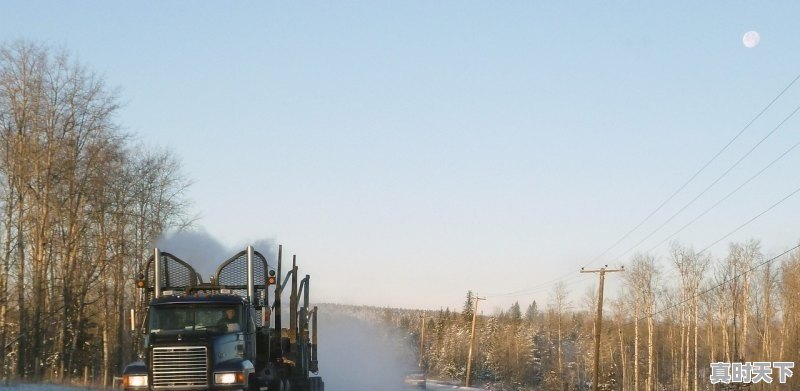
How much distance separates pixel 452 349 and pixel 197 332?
108m

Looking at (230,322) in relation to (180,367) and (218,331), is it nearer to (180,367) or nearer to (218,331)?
(218,331)

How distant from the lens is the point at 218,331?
739 inches

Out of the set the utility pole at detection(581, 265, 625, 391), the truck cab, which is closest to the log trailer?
the truck cab

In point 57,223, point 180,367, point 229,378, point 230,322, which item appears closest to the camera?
point 180,367

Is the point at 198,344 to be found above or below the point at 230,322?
below

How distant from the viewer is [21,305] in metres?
35.4

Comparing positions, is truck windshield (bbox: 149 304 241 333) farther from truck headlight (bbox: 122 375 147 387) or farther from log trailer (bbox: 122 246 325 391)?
truck headlight (bbox: 122 375 147 387)

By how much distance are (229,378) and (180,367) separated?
1.01 metres

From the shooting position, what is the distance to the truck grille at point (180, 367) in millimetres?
17906

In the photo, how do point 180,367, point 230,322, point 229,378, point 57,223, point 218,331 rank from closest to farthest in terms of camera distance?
point 180,367 < point 229,378 < point 218,331 < point 230,322 < point 57,223

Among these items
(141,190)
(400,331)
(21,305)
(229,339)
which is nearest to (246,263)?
(229,339)

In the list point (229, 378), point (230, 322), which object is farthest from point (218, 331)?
point (229, 378)

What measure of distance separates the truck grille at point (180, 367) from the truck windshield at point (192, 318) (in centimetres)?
77

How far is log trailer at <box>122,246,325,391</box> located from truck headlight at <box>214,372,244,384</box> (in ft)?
0.07
